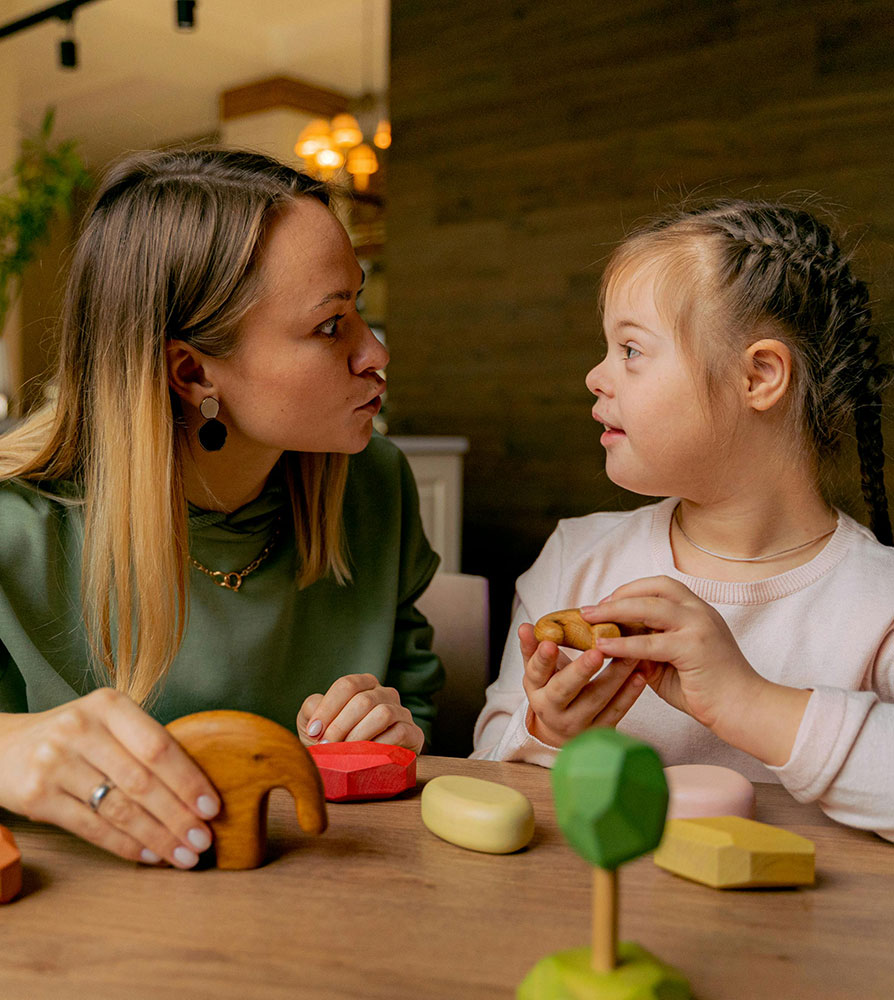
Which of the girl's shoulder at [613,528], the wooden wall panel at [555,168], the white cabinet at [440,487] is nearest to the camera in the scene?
the girl's shoulder at [613,528]

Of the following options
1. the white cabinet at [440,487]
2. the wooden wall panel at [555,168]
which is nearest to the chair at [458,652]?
the wooden wall panel at [555,168]

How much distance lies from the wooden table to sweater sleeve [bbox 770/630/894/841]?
4cm

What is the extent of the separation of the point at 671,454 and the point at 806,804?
1.35 feet

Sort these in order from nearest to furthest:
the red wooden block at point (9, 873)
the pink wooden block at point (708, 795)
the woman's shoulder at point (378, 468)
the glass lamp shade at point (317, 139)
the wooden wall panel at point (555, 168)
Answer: the red wooden block at point (9, 873)
the pink wooden block at point (708, 795)
the woman's shoulder at point (378, 468)
the wooden wall panel at point (555, 168)
the glass lamp shade at point (317, 139)

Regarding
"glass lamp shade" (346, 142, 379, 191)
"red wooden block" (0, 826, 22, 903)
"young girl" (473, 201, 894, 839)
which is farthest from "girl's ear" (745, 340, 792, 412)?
"glass lamp shade" (346, 142, 379, 191)

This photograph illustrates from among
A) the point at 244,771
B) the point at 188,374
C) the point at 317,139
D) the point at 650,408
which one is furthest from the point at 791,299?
the point at 317,139

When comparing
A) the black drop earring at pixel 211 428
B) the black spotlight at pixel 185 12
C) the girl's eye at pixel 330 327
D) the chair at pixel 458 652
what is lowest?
the chair at pixel 458 652

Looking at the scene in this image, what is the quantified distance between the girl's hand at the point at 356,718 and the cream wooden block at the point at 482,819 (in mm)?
232

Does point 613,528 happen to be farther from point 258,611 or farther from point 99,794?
point 99,794

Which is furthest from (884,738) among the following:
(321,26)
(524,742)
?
(321,26)

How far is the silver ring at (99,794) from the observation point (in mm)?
670

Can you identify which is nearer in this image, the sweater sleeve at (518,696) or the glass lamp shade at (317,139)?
the sweater sleeve at (518,696)

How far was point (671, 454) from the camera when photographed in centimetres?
111

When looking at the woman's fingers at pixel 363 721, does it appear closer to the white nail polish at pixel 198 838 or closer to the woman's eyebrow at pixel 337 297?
the white nail polish at pixel 198 838
